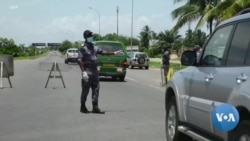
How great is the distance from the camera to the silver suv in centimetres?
558

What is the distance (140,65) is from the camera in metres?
50.4

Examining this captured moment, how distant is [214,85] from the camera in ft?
20.7

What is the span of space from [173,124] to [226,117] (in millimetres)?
2885

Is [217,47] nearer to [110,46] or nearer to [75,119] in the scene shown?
[75,119]

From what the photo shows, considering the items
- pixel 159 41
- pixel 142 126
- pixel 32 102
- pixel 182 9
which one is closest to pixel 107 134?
pixel 142 126

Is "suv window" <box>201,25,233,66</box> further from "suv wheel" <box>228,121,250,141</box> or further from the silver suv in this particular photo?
"suv wheel" <box>228,121,250,141</box>

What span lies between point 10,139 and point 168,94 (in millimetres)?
2860

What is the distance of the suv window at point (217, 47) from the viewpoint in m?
6.60

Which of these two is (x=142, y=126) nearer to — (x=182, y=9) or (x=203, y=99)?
(x=203, y=99)

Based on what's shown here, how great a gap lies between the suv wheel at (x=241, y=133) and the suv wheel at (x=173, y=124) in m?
2.40

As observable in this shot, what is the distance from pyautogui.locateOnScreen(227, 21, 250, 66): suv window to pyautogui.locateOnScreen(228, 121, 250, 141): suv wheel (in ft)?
2.30

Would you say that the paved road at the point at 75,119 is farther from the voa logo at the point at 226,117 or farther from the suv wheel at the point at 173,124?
the voa logo at the point at 226,117

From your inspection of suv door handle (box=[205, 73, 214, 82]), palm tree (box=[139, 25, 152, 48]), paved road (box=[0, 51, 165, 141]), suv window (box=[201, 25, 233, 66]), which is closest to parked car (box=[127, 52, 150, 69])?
paved road (box=[0, 51, 165, 141])

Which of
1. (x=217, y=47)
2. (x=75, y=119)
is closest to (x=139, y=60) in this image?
(x=75, y=119)
